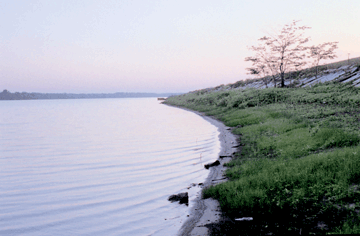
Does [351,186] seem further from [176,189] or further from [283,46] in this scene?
[283,46]

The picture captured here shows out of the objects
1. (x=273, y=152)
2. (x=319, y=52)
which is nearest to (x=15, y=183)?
(x=273, y=152)

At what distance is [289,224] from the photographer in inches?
217

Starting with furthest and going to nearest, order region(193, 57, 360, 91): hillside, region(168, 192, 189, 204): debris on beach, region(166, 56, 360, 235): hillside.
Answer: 1. region(193, 57, 360, 91): hillside
2. region(168, 192, 189, 204): debris on beach
3. region(166, 56, 360, 235): hillside

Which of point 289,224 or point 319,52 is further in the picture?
point 319,52

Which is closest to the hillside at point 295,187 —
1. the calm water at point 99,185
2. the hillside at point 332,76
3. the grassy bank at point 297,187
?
the grassy bank at point 297,187

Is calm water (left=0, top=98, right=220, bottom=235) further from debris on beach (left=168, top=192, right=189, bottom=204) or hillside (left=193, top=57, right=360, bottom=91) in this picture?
hillside (left=193, top=57, right=360, bottom=91)

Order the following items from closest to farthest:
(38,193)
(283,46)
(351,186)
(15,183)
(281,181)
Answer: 1. (351,186)
2. (281,181)
3. (38,193)
4. (15,183)
5. (283,46)

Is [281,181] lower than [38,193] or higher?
higher

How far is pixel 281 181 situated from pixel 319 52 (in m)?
41.2

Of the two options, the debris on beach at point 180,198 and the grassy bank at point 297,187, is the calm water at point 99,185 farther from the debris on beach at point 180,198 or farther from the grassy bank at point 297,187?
the grassy bank at point 297,187

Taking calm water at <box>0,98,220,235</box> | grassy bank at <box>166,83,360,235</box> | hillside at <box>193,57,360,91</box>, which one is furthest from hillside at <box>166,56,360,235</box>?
hillside at <box>193,57,360,91</box>

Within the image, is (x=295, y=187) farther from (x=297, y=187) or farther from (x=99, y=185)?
(x=99, y=185)

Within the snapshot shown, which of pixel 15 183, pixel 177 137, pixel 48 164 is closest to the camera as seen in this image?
pixel 15 183

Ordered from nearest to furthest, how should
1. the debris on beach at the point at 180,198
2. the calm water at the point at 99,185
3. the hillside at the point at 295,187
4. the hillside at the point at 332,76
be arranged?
the hillside at the point at 295,187 < the calm water at the point at 99,185 < the debris on beach at the point at 180,198 < the hillside at the point at 332,76
